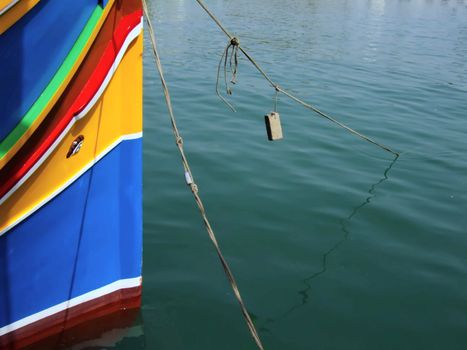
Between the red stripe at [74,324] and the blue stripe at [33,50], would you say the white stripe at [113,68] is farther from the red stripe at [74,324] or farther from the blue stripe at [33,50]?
the red stripe at [74,324]

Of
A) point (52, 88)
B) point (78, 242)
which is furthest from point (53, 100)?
point (78, 242)

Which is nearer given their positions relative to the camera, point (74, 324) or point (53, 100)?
point (53, 100)

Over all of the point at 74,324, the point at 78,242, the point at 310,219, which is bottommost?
the point at 310,219

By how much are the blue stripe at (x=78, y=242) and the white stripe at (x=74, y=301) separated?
0.10ft

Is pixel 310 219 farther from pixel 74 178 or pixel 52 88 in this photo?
pixel 52 88

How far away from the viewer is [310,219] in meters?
5.09

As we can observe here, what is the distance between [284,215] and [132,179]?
2.23 m

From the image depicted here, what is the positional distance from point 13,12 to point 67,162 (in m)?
0.81

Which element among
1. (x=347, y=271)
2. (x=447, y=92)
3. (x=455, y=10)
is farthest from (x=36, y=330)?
(x=455, y=10)

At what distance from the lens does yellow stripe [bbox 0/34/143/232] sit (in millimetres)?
2730

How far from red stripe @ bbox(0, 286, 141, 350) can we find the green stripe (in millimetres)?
1155

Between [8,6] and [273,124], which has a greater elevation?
[8,6]

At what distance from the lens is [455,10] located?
31266mm

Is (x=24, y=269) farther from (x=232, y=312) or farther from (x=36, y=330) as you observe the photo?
(x=232, y=312)
